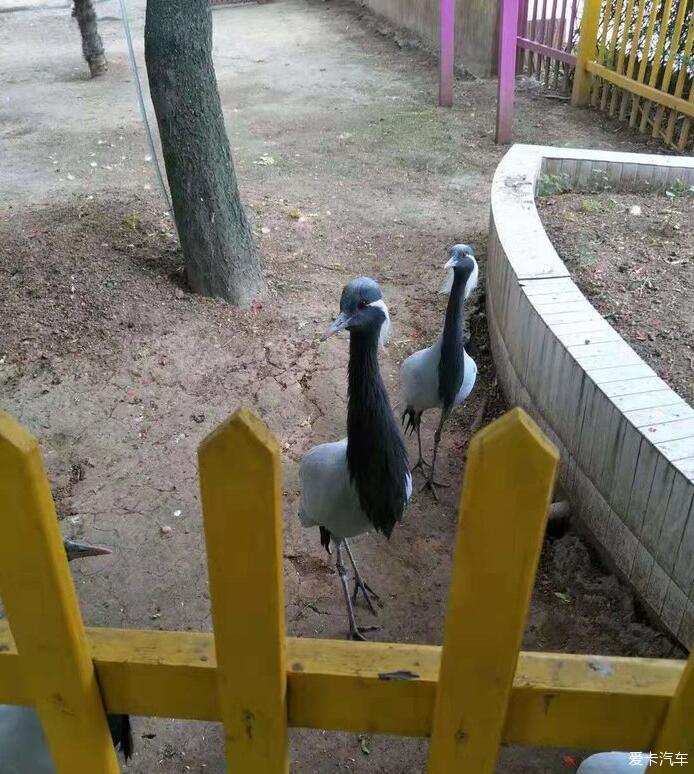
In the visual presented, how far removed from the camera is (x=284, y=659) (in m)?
1.14

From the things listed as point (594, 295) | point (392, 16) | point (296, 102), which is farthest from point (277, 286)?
point (392, 16)

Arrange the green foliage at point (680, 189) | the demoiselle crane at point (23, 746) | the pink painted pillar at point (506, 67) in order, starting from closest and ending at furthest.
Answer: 1. the demoiselle crane at point (23, 746)
2. the green foliage at point (680, 189)
3. the pink painted pillar at point (506, 67)

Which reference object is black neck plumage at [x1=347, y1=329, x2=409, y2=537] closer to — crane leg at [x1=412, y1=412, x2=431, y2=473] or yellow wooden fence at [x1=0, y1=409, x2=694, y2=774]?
crane leg at [x1=412, y1=412, x2=431, y2=473]

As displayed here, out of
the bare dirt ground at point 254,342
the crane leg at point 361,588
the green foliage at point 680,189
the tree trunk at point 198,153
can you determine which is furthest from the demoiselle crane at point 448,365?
the green foliage at point 680,189

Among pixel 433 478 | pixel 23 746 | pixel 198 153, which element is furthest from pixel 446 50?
pixel 23 746

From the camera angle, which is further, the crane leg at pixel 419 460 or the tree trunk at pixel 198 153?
the tree trunk at pixel 198 153

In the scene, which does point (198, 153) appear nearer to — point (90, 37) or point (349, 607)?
point (349, 607)

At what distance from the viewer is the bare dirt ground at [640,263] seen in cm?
319

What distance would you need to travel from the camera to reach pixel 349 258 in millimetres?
5383

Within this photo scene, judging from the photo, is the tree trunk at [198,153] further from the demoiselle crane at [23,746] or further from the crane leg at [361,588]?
the demoiselle crane at [23,746]

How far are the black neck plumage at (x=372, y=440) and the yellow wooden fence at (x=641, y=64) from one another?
229 inches

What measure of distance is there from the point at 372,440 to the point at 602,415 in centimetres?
89

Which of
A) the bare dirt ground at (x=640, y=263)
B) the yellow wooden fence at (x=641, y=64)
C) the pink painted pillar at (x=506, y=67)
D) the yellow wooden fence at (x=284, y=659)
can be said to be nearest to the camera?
the yellow wooden fence at (x=284, y=659)

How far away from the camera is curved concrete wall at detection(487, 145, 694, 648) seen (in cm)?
235
